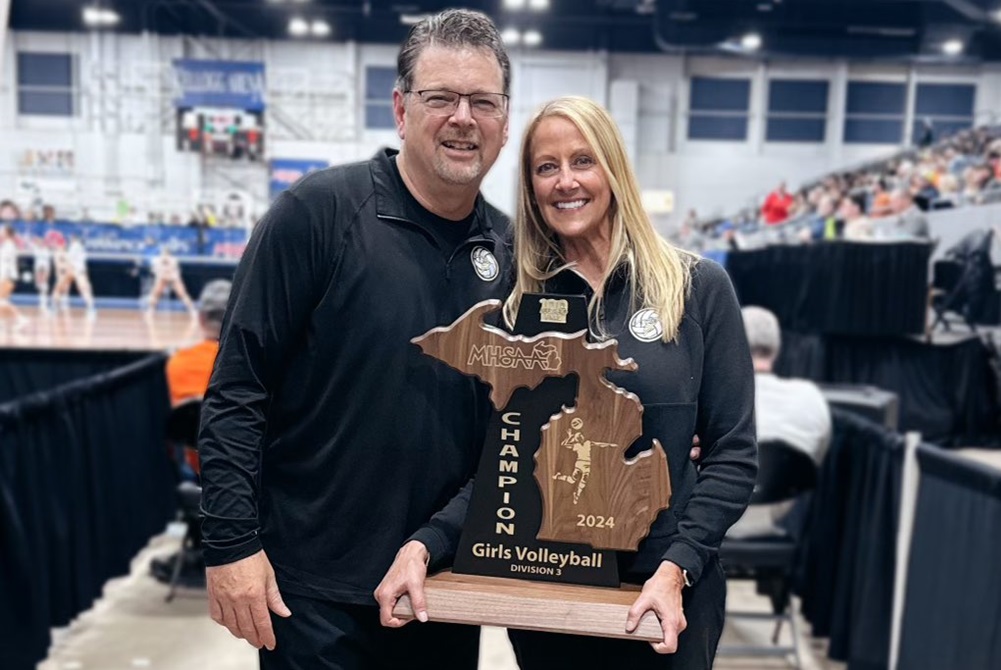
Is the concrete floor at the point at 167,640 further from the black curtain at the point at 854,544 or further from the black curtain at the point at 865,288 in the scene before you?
the black curtain at the point at 865,288

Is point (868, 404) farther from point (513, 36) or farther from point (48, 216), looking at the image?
point (513, 36)

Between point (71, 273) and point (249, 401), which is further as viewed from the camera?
point (71, 273)

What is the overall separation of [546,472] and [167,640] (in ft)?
8.33

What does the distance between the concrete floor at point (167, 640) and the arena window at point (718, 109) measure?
16035mm

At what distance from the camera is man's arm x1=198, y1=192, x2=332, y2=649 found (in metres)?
1.27

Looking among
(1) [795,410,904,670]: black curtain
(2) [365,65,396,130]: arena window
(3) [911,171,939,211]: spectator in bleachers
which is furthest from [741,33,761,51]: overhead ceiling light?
(1) [795,410,904,670]: black curtain

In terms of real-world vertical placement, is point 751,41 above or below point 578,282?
above

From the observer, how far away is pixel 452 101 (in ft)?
4.32

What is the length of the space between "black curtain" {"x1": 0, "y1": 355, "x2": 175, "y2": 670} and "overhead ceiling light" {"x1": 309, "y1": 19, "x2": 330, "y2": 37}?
13887 millimetres

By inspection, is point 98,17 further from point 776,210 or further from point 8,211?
point 776,210

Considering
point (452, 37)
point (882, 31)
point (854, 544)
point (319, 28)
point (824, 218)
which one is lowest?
point (854, 544)

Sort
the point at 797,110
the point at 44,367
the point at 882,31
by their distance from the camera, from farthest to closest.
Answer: the point at 797,110, the point at 882,31, the point at 44,367

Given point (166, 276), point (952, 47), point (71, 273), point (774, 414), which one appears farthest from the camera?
point (952, 47)

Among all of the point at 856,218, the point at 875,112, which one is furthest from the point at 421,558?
the point at 875,112
